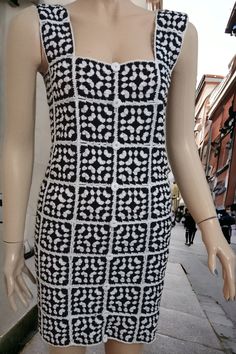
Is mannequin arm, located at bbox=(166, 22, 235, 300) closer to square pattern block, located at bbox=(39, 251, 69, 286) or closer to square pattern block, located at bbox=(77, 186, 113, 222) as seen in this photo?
square pattern block, located at bbox=(77, 186, 113, 222)

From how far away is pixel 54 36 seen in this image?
94cm

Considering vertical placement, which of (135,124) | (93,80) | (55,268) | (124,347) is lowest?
(124,347)

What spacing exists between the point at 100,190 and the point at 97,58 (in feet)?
1.20

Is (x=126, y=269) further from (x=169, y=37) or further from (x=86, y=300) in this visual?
(x=169, y=37)

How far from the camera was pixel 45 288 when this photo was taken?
0.99 meters

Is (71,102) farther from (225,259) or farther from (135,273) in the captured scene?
(225,259)

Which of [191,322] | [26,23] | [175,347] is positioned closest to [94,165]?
[26,23]

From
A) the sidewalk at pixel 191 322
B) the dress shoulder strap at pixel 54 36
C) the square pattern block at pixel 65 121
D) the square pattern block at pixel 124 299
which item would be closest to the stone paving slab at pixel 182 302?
the sidewalk at pixel 191 322

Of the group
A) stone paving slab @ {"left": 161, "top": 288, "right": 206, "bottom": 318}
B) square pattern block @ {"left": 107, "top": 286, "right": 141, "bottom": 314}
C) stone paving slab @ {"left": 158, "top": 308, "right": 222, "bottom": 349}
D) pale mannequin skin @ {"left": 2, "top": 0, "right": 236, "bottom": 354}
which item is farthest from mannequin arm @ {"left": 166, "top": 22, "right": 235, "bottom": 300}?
stone paving slab @ {"left": 161, "top": 288, "right": 206, "bottom": 318}

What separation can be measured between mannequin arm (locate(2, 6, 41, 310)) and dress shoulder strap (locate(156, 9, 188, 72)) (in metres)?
0.35

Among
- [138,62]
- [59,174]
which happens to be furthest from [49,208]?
[138,62]

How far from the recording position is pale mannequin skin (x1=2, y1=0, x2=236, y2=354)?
98cm

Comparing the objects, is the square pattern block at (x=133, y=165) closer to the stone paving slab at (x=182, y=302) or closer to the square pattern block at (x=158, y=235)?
the square pattern block at (x=158, y=235)

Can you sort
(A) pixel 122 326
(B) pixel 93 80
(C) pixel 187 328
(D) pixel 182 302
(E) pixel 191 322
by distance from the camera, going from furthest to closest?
(D) pixel 182 302
(E) pixel 191 322
(C) pixel 187 328
(A) pixel 122 326
(B) pixel 93 80
